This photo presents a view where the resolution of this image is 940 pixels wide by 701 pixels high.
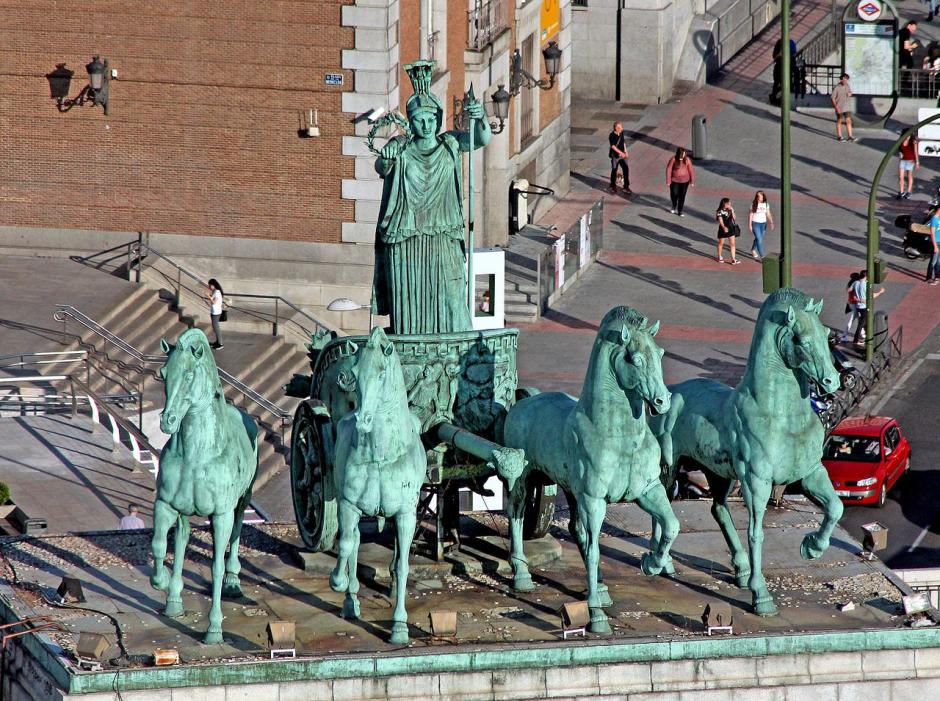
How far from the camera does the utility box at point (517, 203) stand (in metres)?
68.8

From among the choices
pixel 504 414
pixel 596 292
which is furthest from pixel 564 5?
pixel 504 414

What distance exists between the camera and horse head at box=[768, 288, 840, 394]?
127 ft

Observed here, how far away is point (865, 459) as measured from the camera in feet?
178

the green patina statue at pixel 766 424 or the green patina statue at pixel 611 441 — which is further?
the green patina statue at pixel 766 424

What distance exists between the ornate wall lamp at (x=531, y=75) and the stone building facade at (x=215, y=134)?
581 cm

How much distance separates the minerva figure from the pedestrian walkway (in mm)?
17754

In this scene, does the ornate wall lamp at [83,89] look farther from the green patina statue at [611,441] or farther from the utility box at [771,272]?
the green patina statue at [611,441]

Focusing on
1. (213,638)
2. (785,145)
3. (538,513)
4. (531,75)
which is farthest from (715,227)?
(213,638)

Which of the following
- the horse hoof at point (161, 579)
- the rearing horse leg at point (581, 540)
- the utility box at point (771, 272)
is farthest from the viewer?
the utility box at point (771, 272)

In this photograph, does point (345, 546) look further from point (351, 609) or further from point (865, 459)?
point (865, 459)

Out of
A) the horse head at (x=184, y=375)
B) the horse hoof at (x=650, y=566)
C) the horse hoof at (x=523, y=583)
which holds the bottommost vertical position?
the horse hoof at (x=523, y=583)

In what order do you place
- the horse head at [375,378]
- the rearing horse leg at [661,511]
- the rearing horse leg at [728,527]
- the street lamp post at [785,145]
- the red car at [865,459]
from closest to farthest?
the horse head at [375,378] < the rearing horse leg at [661,511] < the rearing horse leg at [728,527] < the red car at [865,459] < the street lamp post at [785,145]

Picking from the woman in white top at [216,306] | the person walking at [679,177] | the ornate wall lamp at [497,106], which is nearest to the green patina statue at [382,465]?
the woman in white top at [216,306]

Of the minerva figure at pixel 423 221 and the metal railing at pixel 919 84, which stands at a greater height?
the minerva figure at pixel 423 221
